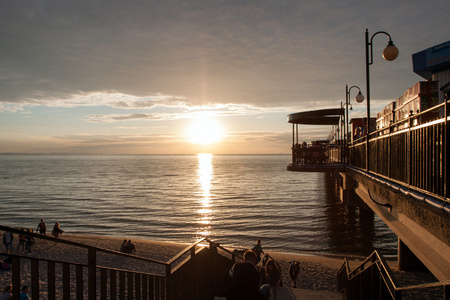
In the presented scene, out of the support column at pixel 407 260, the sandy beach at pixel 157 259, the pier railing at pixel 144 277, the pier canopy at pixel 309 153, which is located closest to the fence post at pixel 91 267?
the pier railing at pixel 144 277

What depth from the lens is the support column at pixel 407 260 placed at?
639 inches

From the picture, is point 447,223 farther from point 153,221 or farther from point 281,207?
point 281,207

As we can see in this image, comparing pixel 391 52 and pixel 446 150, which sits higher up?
pixel 391 52

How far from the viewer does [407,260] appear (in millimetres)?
16438

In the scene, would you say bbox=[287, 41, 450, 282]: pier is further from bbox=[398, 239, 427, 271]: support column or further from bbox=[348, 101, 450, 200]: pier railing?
bbox=[398, 239, 427, 271]: support column

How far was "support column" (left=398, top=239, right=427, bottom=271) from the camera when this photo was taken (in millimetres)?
16234

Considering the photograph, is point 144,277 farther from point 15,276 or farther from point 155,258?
→ point 155,258

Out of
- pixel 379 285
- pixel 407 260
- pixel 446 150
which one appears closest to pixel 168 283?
pixel 379 285

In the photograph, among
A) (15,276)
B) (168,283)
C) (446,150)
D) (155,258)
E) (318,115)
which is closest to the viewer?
(15,276)

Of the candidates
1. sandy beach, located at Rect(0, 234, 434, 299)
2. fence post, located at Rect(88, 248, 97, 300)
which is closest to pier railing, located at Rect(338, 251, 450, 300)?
fence post, located at Rect(88, 248, 97, 300)

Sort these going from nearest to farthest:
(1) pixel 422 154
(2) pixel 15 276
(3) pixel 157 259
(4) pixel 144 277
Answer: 1. (2) pixel 15 276
2. (4) pixel 144 277
3. (1) pixel 422 154
4. (3) pixel 157 259

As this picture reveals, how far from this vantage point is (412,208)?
5445 millimetres

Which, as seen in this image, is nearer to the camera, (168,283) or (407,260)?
(168,283)

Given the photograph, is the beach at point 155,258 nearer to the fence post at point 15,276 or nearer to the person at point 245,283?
the person at point 245,283
